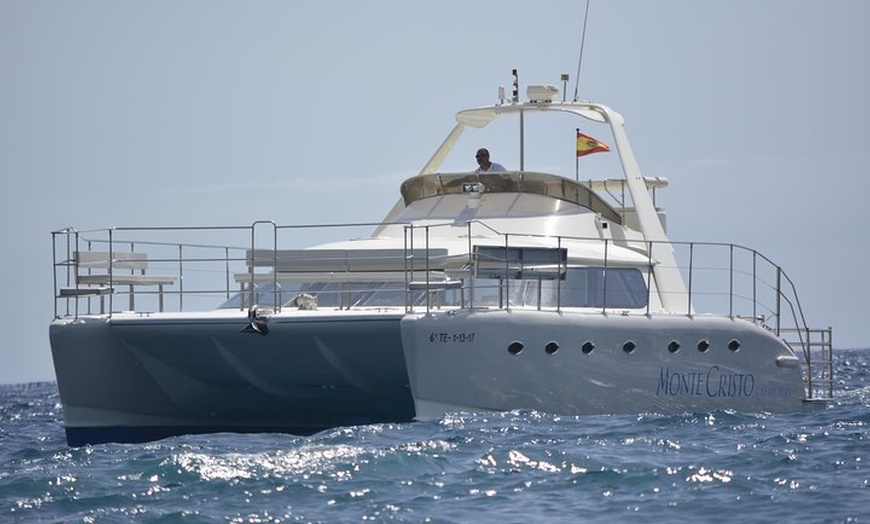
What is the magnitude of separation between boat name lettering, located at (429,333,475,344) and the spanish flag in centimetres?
753

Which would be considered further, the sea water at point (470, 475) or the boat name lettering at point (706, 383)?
the boat name lettering at point (706, 383)

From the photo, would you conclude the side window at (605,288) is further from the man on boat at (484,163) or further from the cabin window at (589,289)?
the man on boat at (484,163)

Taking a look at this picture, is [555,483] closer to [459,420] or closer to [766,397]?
[459,420]

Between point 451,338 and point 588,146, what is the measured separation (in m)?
7.73

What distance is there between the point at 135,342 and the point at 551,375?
406 centimetres

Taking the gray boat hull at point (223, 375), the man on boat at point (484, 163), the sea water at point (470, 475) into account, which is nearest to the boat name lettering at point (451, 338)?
the gray boat hull at point (223, 375)

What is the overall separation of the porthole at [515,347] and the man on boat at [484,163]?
195 inches

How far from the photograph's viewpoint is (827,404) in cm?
1950

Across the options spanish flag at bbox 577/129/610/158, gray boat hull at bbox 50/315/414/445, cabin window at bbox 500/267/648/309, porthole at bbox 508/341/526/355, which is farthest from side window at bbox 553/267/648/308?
spanish flag at bbox 577/129/610/158

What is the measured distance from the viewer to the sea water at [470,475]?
36.4ft

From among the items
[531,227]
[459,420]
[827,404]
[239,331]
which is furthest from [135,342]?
[827,404]

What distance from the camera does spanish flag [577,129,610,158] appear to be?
22453 millimetres

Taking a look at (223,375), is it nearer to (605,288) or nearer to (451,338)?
(451,338)

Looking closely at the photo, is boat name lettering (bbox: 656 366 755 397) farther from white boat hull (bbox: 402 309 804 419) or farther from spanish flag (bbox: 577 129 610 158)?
spanish flag (bbox: 577 129 610 158)
